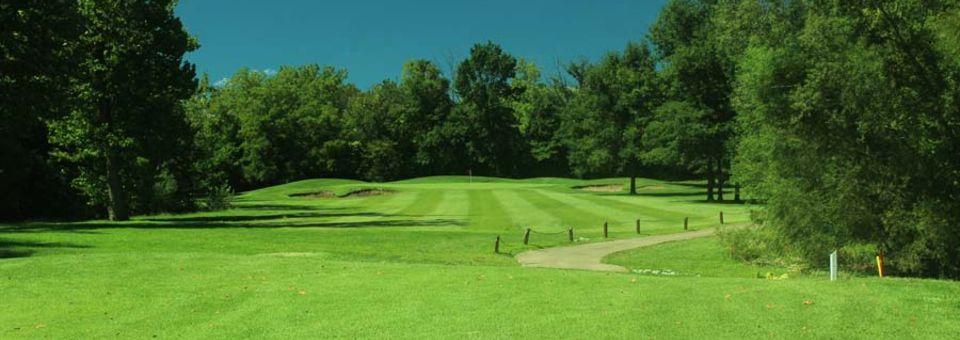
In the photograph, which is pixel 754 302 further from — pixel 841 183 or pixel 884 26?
pixel 884 26

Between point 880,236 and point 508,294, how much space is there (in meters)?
11.2

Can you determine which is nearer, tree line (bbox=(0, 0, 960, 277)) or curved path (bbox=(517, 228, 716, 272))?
tree line (bbox=(0, 0, 960, 277))

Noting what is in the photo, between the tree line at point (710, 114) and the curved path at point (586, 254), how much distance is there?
13.6 ft

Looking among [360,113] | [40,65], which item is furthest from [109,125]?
[360,113]

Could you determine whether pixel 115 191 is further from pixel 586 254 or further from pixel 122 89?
pixel 586 254

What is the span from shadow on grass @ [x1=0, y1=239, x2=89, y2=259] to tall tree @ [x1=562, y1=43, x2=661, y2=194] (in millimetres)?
48093

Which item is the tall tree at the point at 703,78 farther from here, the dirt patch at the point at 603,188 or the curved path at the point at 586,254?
the curved path at the point at 586,254

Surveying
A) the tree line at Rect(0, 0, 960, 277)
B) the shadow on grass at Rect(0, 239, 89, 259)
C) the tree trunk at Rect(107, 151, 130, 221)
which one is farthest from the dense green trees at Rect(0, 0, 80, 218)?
the shadow on grass at Rect(0, 239, 89, 259)

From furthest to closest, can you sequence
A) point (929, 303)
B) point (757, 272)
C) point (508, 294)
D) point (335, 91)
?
point (335, 91) < point (757, 272) < point (508, 294) < point (929, 303)

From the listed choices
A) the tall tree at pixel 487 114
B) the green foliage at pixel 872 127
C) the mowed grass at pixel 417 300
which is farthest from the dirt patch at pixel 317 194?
the green foliage at pixel 872 127

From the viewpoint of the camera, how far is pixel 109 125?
109 feet

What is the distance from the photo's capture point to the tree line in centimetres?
1736

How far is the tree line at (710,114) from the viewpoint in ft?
57.0

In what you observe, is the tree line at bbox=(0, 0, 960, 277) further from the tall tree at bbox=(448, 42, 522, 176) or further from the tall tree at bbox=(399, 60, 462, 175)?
the tall tree at bbox=(399, 60, 462, 175)
